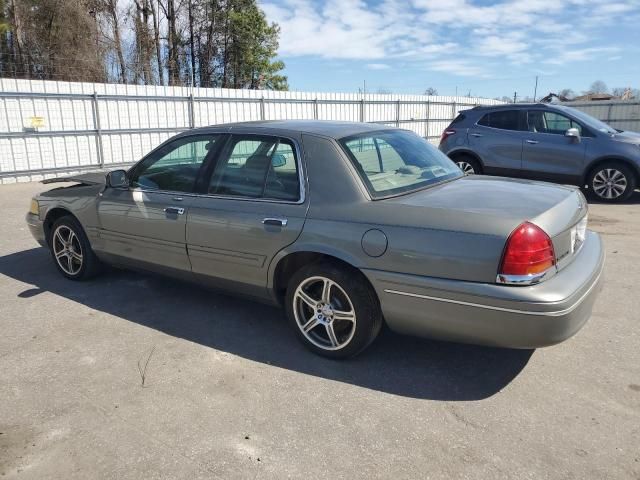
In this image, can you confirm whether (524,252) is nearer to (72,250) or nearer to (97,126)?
(72,250)

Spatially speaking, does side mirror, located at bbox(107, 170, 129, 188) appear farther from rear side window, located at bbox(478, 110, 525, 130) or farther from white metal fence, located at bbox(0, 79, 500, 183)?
white metal fence, located at bbox(0, 79, 500, 183)

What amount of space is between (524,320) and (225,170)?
2.35 metres

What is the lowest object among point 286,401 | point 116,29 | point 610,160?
point 286,401

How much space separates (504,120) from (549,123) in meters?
0.77

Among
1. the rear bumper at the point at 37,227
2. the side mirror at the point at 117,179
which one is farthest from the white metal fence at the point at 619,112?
the rear bumper at the point at 37,227

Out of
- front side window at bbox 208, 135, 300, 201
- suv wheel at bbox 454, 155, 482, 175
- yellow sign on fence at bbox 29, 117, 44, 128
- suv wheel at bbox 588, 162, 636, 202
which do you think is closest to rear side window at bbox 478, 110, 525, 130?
suv wheel at bbox 454, 155, 482, 175

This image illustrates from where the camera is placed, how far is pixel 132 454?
252 cm

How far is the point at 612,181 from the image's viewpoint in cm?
868

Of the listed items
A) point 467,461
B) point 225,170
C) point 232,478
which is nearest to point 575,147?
point 225,170

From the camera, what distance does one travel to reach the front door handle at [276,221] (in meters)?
3.42

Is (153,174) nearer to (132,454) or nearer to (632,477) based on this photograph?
(132,454)

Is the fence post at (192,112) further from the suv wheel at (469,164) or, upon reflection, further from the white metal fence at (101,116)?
the suv wheel at (469,164)

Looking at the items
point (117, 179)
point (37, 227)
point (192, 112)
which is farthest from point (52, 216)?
point (192, 112)

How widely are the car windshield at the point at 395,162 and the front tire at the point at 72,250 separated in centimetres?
288
